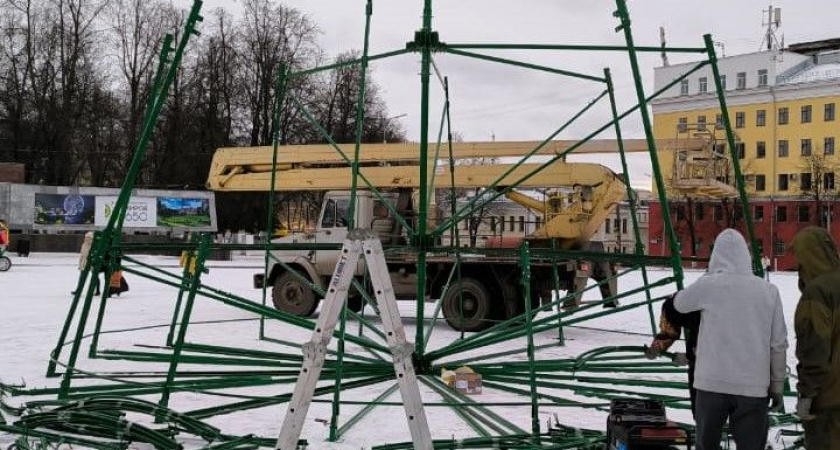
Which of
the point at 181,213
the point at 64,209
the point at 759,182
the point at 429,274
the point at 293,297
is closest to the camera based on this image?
the point at 429,274

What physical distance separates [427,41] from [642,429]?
3836 millimetres

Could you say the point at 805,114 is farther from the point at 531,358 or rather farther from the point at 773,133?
the point at 531,358

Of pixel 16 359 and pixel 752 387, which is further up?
pixel 752 387

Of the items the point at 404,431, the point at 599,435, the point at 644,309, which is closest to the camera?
the point at 599,435

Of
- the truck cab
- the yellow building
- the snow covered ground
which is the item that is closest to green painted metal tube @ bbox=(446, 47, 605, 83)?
the snow covered ground

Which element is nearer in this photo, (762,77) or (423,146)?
(423,146)

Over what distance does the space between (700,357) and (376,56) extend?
409 cm

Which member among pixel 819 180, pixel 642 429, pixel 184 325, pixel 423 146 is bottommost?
pixel 642 429

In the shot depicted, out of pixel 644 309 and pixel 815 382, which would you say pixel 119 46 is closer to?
pixel 644 309

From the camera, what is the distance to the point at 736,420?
14.0 ft

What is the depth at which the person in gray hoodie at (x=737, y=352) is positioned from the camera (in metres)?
4.23

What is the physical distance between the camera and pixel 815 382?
13.5 feet

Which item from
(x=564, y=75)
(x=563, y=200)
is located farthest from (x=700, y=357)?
(x=563, y=200)

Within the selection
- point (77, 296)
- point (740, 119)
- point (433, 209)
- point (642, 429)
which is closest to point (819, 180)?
point (740, 119)
